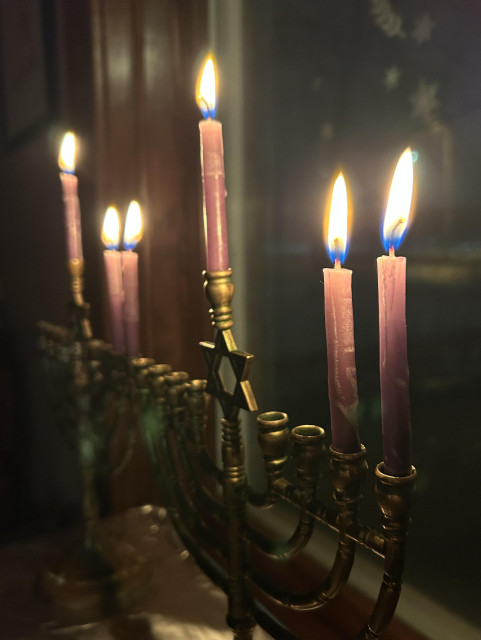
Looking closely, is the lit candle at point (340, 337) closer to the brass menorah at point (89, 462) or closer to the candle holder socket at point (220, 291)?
the candle holder socket at point (220, 291)

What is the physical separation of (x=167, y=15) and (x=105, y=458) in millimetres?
709

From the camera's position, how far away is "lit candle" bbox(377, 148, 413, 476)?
0.26 metres

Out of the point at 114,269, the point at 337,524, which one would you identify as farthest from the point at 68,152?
the point at 337,524

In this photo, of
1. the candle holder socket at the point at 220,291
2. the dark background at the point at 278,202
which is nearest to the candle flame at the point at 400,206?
the candle holder socket at the point at 220,291

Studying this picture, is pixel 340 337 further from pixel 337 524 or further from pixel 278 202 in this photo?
pixel 278 202

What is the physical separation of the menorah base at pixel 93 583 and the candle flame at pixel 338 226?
0.52 metres

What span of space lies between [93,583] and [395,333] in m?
0.54

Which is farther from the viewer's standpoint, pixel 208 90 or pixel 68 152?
pixel 68 152

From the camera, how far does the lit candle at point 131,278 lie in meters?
0.53

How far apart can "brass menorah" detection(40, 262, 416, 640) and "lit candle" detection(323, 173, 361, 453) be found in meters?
0.02

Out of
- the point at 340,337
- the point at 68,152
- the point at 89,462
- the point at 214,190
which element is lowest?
the point at 89,462

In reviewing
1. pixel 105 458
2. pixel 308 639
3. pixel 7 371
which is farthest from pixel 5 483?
pixel 308 639

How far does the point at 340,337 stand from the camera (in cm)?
29

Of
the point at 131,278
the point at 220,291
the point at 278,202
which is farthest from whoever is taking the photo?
the point at 278,202
